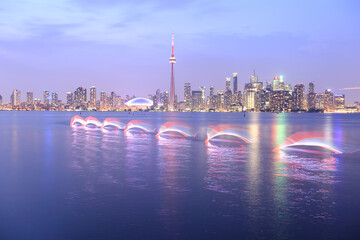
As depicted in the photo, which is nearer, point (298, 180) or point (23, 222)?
point (23, 222)

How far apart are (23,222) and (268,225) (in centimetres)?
644

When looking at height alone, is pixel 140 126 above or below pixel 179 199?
above

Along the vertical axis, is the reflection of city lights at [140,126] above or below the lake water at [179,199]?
above

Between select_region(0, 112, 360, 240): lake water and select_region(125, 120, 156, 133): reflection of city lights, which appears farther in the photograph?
select_region(125, 120, 156, 133): reflection of city lights

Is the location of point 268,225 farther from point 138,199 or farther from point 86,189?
point 86,189

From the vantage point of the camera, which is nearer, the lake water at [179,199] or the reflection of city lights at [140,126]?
the lake water at [179,199]

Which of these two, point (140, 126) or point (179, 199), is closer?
point (179, 199)

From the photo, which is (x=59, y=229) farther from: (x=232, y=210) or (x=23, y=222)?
(x=232, y=210)

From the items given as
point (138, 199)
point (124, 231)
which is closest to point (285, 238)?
point (124, 231)

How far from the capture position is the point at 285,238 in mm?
7996

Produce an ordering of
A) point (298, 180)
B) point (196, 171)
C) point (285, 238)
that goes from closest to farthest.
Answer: point (285, 238) < point (298, 180) < point (196, 171)

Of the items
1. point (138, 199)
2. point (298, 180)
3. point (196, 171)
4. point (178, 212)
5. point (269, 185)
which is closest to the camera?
point (178, 212)

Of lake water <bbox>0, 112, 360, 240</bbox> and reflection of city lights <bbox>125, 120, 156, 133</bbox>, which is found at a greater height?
reflection of city lights <bbox>125, 120, 156, 133</bbox>

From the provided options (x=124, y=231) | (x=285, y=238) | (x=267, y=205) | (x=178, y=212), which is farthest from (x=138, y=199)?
(x=285, y=238)
